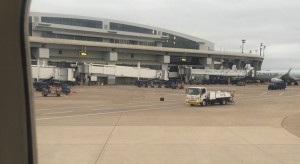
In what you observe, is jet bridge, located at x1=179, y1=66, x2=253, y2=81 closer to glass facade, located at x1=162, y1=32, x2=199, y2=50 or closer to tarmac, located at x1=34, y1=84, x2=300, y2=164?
glass facade, located at x1=162, y1=32, x2=199, y2=50

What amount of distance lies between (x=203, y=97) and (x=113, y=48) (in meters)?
66.8


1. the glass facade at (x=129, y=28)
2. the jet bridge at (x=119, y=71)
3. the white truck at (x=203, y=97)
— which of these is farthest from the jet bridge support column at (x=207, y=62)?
the white truck at (x=203, y=97)

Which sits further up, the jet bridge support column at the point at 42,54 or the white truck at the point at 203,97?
the jet bridge support column at the point at 42,54

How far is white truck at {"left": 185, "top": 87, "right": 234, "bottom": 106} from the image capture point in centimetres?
3880

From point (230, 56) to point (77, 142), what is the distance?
119346 mm

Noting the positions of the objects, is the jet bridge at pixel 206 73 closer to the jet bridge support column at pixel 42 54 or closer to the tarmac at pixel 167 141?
the jet bridge support column at pixel 42 54

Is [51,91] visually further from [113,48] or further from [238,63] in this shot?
[238,63]

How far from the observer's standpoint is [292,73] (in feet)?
350

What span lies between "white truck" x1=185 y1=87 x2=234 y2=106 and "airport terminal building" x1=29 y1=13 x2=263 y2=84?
43.7 m

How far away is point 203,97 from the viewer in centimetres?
3938

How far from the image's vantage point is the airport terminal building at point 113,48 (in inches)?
3596

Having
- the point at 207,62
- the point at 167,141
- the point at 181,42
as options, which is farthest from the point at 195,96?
the point at 181,42

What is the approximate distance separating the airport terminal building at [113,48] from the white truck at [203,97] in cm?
4371

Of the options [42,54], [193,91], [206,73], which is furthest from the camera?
[206,73]
